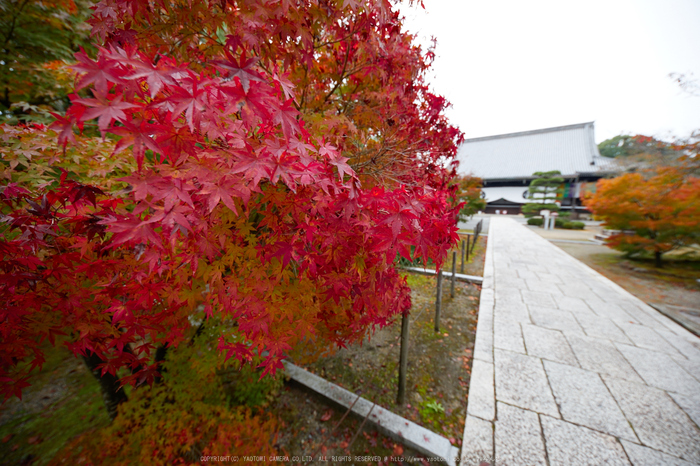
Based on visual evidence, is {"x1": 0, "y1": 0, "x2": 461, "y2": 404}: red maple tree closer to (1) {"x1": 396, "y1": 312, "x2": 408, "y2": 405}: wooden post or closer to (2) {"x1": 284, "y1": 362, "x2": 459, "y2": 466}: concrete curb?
(1) {"x1": 396, "y1": 312, "x2": 408, "y2": 405}: wooden post

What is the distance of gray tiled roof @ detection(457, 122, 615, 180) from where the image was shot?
26.2m

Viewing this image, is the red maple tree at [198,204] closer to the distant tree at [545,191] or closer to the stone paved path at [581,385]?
the stone paved path at [581,385]

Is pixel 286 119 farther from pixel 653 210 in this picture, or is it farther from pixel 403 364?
pixel 653 210

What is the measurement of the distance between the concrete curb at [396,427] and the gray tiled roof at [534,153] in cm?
2672

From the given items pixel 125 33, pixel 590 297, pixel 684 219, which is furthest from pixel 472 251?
pixel 125 33

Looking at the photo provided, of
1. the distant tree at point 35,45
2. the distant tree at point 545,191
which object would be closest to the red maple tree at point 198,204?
the distant tree at point 35,45

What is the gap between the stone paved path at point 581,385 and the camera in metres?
2.12

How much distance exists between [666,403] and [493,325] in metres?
1.76

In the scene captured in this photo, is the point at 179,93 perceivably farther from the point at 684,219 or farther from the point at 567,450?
the point at 684,219

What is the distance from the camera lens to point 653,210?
7.00 metres

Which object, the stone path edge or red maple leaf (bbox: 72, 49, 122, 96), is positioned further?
the stone path edge

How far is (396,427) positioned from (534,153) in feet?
123

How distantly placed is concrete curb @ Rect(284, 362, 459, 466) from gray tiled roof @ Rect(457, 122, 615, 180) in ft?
87.6

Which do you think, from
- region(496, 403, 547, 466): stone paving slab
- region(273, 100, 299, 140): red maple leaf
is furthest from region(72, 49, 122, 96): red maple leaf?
region(496, 403, 547, 466): stone paving slab
